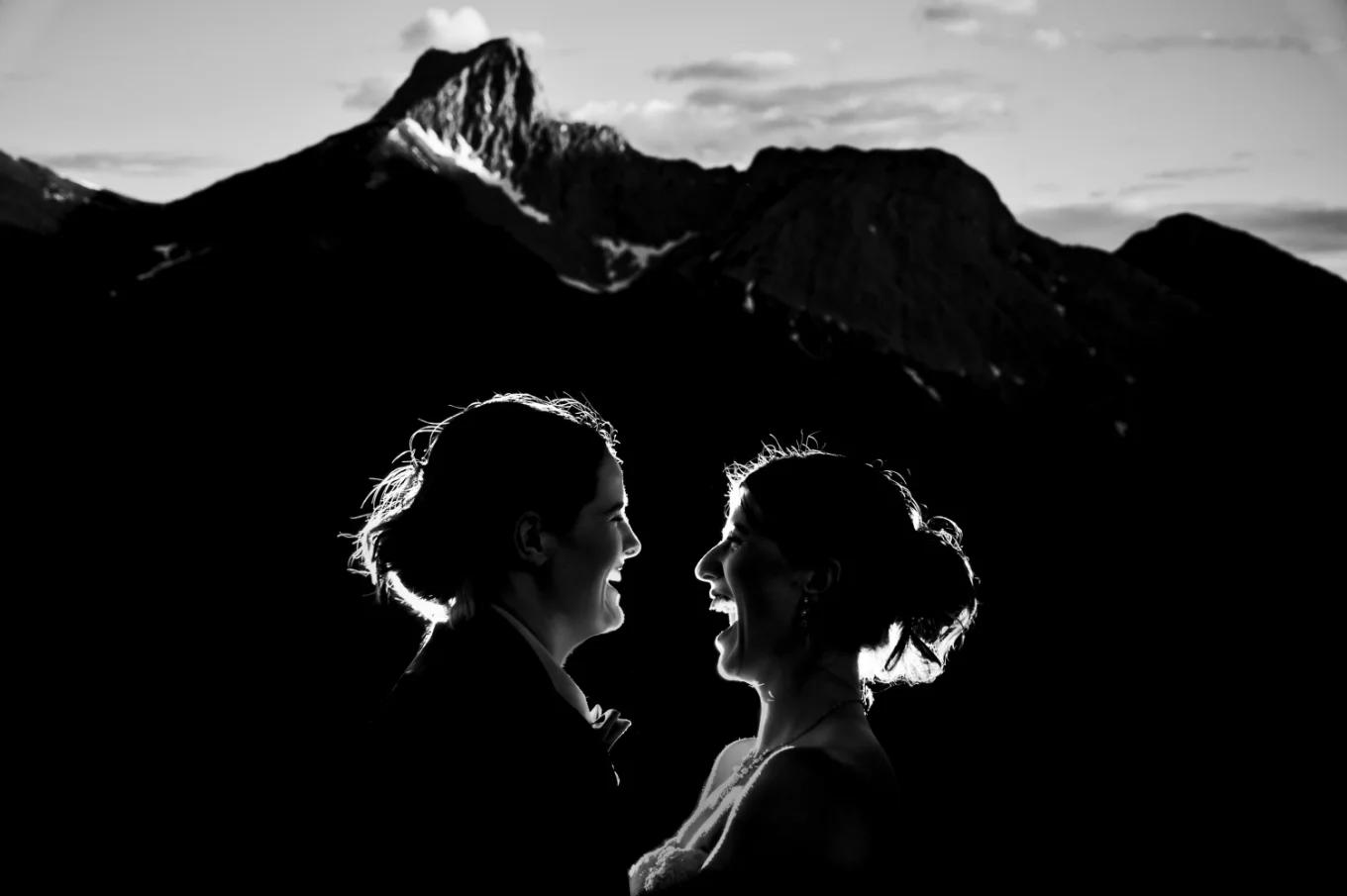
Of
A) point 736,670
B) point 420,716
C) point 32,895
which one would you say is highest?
point 420,716

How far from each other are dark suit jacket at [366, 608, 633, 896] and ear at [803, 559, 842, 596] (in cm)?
46

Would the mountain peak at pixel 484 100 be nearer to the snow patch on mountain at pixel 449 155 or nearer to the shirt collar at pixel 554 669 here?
the snow patch on mountain at pixel 449 155

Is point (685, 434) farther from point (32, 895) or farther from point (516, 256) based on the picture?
point (32, 895)

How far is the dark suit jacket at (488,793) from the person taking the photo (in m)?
1.43

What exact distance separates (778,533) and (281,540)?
547 inches

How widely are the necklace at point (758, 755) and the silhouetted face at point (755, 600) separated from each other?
0.38ft

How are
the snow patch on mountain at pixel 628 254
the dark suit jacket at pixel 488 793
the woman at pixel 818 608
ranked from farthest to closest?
the snow patch on mountain at pixel 628 254 → the woman at pixel 818 608 → the dark suit jacket at pixel 488 793

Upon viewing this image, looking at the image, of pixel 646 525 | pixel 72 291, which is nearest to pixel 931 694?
pixel 646 525

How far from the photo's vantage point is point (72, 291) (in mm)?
13922

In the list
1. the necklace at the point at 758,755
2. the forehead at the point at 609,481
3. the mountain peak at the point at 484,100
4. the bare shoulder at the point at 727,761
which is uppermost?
the mountain peak at the point at 484,100

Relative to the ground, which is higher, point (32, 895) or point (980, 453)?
point (980, 453)

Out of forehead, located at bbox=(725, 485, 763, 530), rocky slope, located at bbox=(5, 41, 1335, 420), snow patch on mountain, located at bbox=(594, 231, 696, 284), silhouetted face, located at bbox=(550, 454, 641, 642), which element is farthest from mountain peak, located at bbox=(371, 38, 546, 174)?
silhouetted face, located at bbox=(550, 454, 641, 642)

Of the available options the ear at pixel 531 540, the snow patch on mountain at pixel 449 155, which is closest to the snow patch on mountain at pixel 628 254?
the snow patch on mountain at pixel 449 155

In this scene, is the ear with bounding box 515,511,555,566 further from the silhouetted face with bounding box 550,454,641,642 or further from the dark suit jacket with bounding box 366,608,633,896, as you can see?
the dark suit jacket with bounding box 366,608,633,896
